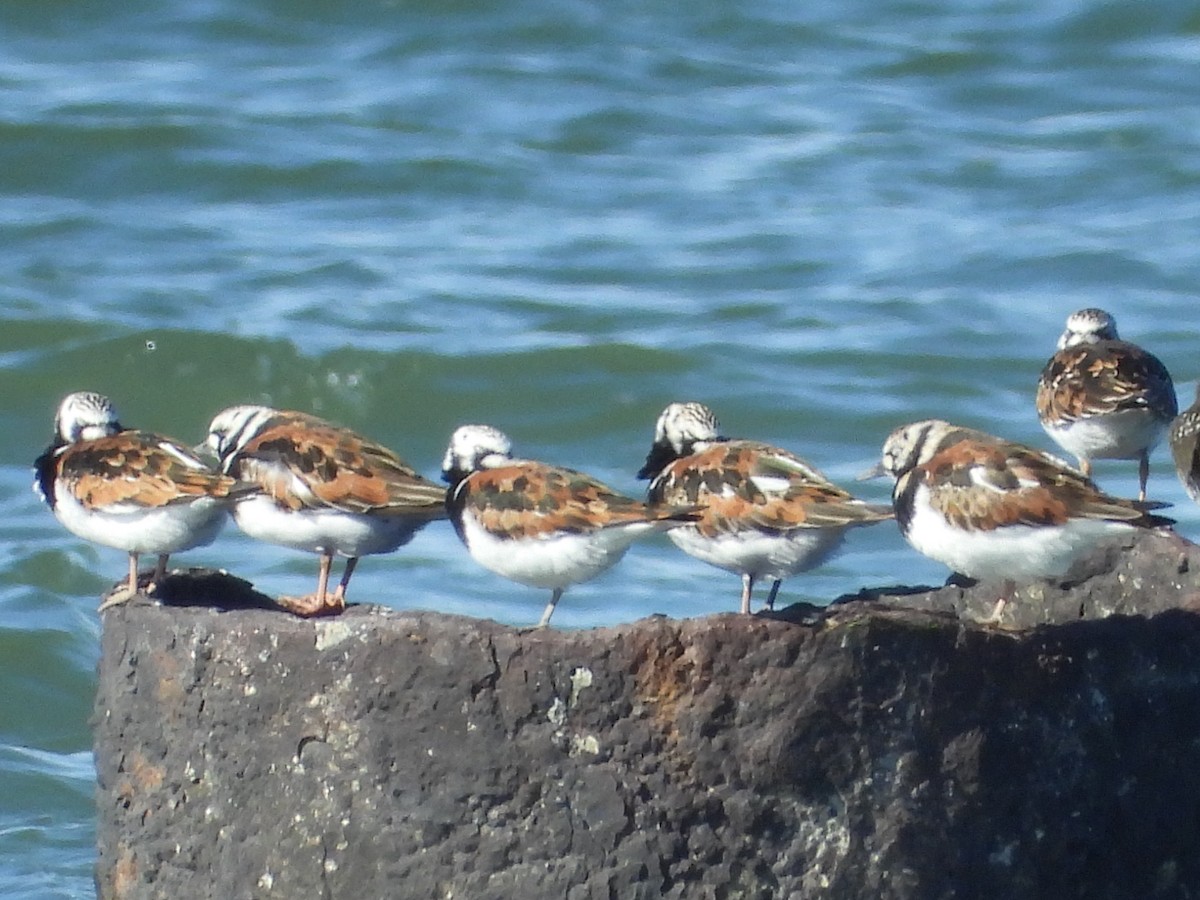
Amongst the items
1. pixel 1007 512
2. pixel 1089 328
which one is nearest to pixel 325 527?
pixel 1007 512

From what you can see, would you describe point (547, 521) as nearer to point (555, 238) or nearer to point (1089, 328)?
point (1089, 328)

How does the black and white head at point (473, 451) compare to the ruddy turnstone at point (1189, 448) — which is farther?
the ruddy turnstone at point (1189, 448)

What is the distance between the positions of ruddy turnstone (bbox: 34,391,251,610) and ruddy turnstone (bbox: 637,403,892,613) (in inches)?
46.8

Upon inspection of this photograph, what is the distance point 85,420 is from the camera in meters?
6.64

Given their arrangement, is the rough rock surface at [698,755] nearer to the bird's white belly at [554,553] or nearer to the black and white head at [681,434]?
the bird's white belly at [554,553]

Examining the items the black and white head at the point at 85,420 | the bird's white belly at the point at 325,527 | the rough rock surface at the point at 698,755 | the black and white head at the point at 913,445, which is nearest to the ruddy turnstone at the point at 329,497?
the bird's white belly at the point at 325,527

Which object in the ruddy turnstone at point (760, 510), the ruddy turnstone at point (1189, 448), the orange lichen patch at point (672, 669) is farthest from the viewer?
the ruddy turnstone at point (1189, 448)

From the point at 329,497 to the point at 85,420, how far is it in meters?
1.08

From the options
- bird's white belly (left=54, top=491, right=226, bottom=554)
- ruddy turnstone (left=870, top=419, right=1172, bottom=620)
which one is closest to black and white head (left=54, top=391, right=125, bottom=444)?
bird's white belly (left=54, top=491, right=226, bottom=554)

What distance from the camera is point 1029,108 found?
60.2 feet

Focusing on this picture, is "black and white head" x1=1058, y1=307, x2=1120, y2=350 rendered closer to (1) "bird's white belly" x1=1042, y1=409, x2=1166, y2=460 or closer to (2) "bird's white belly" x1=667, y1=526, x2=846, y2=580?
(1) "bird's white belly" x1=1042, y1=409, x2=1166, y2=460

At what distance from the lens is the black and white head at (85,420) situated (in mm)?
6609

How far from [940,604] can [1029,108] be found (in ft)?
42.6

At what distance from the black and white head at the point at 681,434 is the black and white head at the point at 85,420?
160 centimetres
